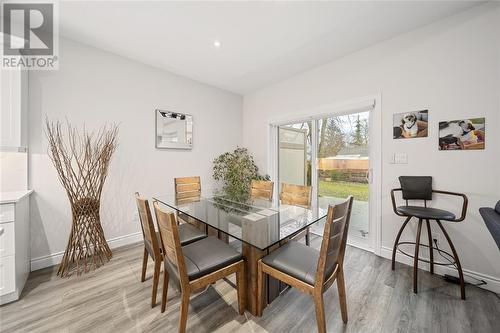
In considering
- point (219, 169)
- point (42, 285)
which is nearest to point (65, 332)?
point (42, 285)

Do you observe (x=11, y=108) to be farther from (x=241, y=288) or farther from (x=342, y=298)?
(x=342, y=298)

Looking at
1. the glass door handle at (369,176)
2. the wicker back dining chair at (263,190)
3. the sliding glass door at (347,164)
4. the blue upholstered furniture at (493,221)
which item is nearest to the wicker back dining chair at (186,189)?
the wicker back dining chair at (263,190)

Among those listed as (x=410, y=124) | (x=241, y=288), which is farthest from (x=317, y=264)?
(x=410, y=124)

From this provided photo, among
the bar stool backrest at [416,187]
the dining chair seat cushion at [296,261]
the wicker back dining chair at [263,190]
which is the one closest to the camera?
the dining chair seat cushion at [296,261]

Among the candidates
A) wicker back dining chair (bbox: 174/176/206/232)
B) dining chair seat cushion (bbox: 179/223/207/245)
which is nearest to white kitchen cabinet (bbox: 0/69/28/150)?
wicker back dining chair (bbox: 174/176/206/232)

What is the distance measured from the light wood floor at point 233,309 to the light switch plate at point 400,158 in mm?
1203

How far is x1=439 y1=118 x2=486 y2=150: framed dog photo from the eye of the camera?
5.99ft

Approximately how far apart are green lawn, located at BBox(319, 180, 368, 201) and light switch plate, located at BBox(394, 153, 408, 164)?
53 centimetres

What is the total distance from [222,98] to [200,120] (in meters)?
0.72

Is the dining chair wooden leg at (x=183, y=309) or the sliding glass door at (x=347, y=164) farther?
the sliding glass door at (x=347, y=164)

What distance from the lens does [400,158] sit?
2.26 meters

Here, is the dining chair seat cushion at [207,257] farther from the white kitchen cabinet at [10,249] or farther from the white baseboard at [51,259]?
the white baseboard at [51,259]

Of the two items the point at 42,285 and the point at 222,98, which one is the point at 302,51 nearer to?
the point at 222,98

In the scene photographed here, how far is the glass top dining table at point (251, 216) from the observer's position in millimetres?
1472
